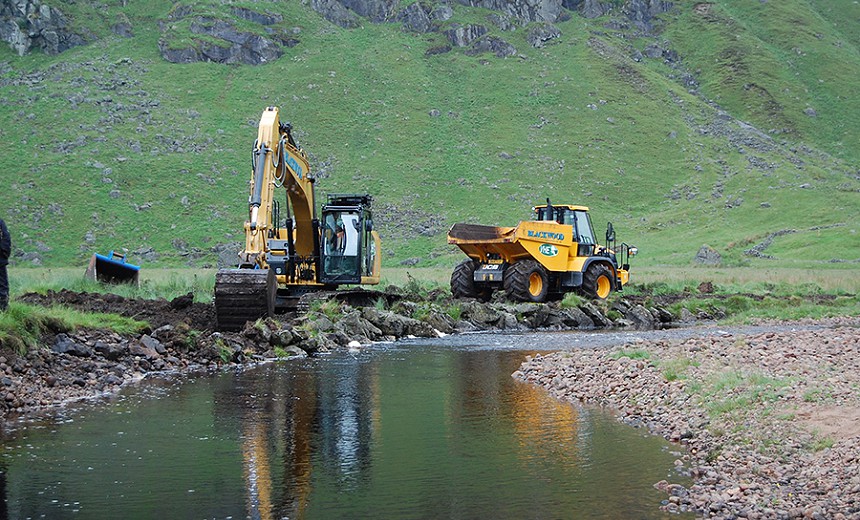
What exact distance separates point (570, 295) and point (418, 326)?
687 centimetres

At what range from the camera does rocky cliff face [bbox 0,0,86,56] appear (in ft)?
328

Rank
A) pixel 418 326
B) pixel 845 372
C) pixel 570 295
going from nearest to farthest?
pixel 845 372
pixel 418 326
pixel 570 295

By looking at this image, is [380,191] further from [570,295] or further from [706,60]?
[706,60]

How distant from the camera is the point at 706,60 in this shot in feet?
402

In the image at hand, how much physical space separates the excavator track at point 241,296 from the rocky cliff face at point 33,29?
88634 millimetres

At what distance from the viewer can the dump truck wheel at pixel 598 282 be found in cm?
3222

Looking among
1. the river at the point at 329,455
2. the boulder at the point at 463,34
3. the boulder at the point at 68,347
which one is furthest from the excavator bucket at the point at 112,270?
the boulder at the point at 463,34

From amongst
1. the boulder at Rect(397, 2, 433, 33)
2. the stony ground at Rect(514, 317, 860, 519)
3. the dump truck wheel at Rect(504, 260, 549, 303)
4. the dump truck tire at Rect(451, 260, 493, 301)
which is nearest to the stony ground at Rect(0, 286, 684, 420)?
the dump truck tire at Rect(451, 260, 493, 301)

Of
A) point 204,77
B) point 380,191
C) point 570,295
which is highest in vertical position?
point 204,77

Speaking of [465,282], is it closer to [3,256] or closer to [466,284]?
[466,284]

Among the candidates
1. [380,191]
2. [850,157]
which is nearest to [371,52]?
[380,191]

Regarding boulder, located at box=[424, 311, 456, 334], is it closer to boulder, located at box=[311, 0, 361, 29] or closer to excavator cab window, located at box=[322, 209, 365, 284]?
excavator cab window, located at box=[322, 209, 365, 284]

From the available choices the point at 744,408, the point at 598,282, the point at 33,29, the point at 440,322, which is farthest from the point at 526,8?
the point at 744,408

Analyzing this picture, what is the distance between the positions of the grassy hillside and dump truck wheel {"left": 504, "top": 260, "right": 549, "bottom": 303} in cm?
3291
